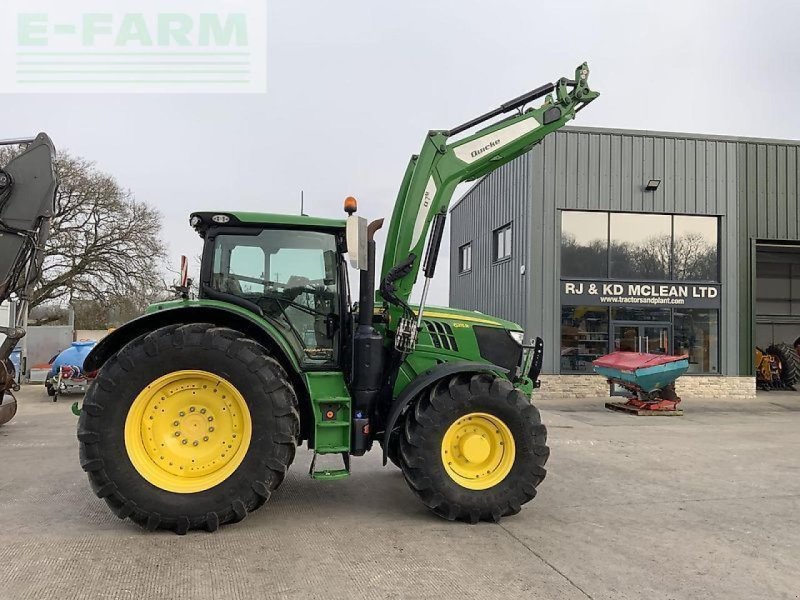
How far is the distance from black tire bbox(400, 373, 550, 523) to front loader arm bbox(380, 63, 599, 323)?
3.14ft

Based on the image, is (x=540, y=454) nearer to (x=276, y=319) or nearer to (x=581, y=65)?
(x=276, y=319)

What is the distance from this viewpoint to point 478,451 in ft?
16.4

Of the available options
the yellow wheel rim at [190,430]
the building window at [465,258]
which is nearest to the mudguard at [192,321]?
the yellow wheel rim at [190,430]

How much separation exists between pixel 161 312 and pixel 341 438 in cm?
176

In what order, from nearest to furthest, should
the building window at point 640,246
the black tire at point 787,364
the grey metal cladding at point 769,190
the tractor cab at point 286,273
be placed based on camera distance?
the tractor cab at point 286,273 → the building window at point 640,246 → the grey metal cladding at point 769,190 → the black tire at point 787,364

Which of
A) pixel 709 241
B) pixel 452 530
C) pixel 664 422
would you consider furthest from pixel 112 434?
pixel 709 241

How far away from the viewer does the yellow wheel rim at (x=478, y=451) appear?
4.96m

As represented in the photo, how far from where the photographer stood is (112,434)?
4453mm

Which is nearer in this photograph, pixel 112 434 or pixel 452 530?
pixel 112 434

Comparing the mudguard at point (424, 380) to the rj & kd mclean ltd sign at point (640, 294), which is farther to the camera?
the rj & kd mclean ltd sign at point (640, 294)

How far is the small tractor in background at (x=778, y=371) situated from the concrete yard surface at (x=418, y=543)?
12.4 metres

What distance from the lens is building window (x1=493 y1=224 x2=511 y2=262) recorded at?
55.0 feet

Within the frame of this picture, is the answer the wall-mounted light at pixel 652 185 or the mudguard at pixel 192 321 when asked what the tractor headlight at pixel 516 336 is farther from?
the wall-mounted light at pixel 652 185

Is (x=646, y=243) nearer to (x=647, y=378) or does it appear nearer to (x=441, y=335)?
(x=647, y=378)
